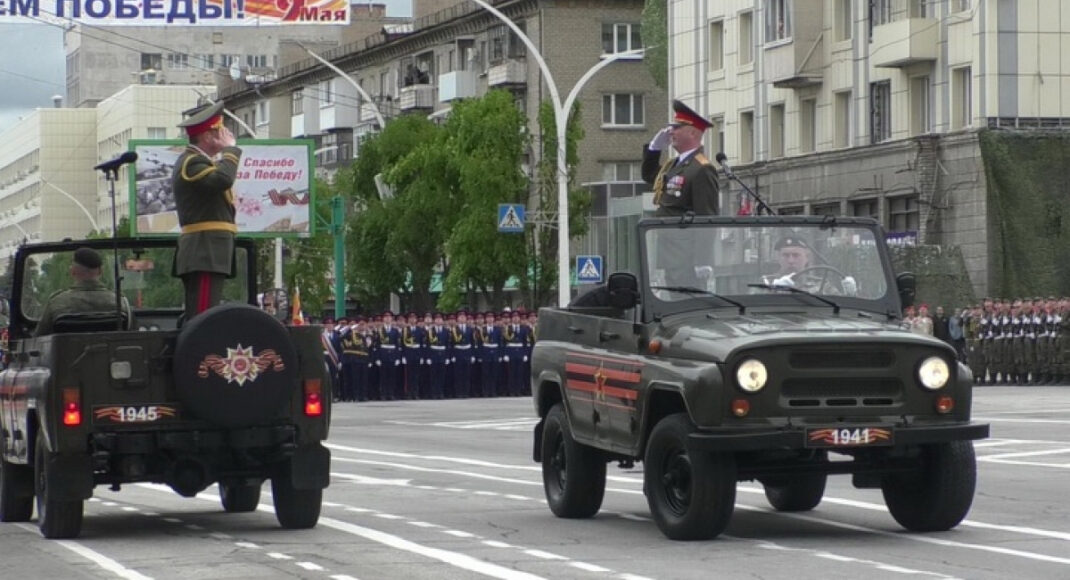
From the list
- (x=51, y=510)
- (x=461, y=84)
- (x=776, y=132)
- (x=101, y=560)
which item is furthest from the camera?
(x=461, y=84)

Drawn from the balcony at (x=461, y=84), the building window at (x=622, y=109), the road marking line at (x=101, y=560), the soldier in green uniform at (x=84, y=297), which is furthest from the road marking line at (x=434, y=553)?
the balcony at (x=461, y=84)

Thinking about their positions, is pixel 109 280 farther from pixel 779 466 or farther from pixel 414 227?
pixel 414 227

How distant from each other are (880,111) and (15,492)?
138 ft

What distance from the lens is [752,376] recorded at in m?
13.8

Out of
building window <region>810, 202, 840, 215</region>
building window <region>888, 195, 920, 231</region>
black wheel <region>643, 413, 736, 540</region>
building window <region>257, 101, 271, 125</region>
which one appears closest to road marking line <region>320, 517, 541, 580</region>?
black wheel <region>643, 413, 736, 540</region>

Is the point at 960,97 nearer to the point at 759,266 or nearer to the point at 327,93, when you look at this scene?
the point at 759,266

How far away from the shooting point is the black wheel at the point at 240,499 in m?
17.8

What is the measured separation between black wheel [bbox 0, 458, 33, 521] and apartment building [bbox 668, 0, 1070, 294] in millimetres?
37174

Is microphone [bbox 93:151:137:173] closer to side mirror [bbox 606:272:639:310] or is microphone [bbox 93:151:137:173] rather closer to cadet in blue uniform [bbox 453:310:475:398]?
side mirror [bbox 606:272:639:310]

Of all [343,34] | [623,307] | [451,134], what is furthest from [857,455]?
[343,34]

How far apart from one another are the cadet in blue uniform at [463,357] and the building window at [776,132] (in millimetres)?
15413

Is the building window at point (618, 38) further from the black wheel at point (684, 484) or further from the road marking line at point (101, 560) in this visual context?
the black wheel at point (684, 484)

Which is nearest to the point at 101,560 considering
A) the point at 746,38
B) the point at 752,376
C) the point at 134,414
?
the point at 134,414

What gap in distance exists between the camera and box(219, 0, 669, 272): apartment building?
81625mm
